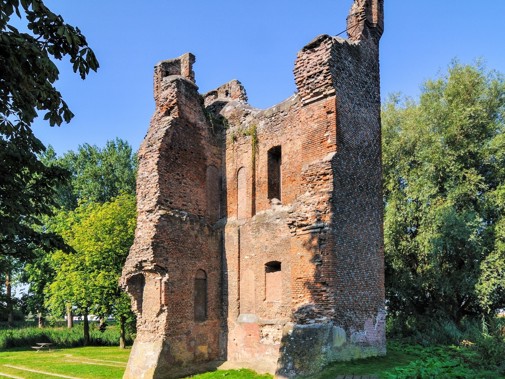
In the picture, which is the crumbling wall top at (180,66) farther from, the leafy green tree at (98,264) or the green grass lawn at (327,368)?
the green grass lawn at (327,368)

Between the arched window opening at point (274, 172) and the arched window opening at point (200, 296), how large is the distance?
3553 mm

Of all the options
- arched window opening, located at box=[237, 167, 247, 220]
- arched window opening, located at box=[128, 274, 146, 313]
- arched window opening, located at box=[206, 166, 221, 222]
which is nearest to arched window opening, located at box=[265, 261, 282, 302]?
arched window opening, located at box=[237, 167, 247, 220]

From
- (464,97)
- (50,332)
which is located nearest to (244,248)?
(464,97)

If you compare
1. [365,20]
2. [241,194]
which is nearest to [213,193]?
[241,194]

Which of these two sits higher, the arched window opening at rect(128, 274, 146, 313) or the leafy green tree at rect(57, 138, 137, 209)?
the leafy green tree at rect(57, 138, 137, 209)

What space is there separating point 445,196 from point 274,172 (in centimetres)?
895

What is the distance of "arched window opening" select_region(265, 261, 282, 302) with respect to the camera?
46.0 feet

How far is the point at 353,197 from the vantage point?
496 inches

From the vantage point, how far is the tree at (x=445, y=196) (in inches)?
723

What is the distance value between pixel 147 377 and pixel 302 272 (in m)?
5.60

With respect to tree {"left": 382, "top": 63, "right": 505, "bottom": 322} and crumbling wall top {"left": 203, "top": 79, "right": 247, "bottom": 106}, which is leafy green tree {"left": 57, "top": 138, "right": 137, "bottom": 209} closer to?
crumbling wall top {"left": 203, "top": 79, "right": 247, "bottom": 106}

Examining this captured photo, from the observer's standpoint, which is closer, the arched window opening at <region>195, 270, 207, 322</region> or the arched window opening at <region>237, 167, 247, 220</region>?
the arched window opening at <region>195, 270, 207, 322</region>

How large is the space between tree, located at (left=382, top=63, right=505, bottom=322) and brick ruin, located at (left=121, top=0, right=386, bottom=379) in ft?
21.2

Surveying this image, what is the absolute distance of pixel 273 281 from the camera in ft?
46.8
